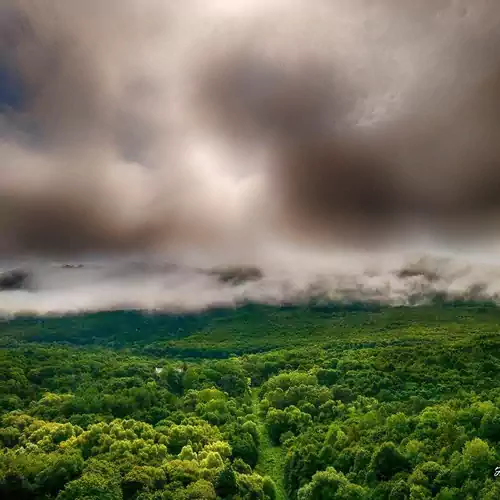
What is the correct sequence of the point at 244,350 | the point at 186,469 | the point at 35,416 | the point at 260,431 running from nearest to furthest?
the point at 186,469, the point at 35,416, the point at 260,431, the point at 244,350

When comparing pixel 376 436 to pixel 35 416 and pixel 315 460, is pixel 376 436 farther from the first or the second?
pixel 35 416

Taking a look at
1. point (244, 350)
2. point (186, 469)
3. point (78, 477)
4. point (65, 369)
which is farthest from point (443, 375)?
point (244, 350)

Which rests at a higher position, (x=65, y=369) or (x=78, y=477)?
(x=65, y=369)

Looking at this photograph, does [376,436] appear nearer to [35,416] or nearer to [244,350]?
[35,416]

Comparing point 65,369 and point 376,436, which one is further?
point 65,369

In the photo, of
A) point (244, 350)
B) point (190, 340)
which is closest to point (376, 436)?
point (244, 350)

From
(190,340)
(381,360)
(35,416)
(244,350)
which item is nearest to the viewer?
(35,416)
